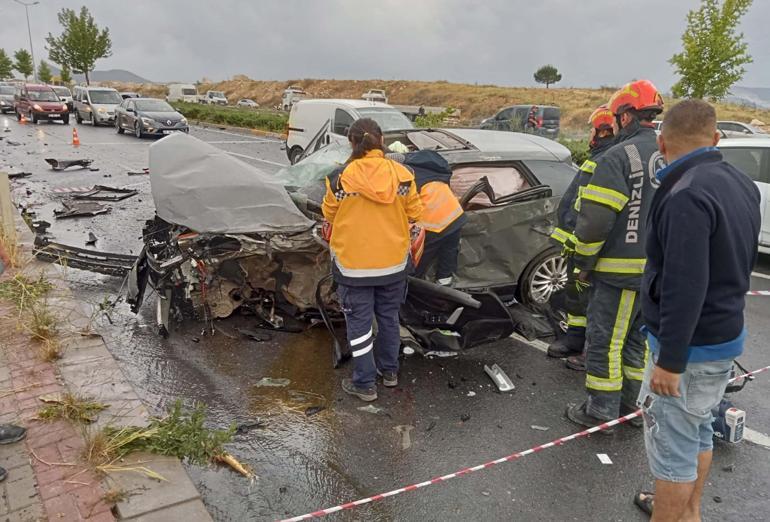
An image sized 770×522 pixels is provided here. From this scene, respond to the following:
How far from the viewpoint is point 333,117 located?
1298 cm

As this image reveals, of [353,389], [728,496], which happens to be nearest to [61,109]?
[353,389]

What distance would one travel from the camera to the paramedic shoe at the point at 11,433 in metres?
3.06

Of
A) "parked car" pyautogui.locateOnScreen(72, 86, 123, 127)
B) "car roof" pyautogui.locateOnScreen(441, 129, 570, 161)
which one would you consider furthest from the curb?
"parked car" pyautogui.locateOnScreen(72, 86, 123, 127)

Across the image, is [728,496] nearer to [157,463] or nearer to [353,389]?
[353,389]

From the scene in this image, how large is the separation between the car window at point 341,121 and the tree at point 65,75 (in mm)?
54167

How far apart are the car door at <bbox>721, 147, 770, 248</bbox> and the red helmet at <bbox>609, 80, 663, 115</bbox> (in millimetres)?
4401

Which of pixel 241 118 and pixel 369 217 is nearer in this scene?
pixel 369 217

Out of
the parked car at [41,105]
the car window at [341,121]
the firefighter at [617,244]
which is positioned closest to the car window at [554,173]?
the firefighter at [617,244]

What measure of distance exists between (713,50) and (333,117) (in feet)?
47.5

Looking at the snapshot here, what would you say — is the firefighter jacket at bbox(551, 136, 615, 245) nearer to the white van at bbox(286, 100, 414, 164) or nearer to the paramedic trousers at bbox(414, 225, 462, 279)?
the paramedic trousers at bbox(414, 225, 462, 279)

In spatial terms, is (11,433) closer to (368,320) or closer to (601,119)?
(368,320)

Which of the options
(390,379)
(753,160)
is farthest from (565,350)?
(753,160)

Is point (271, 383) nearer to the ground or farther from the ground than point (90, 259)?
nearer to the ground

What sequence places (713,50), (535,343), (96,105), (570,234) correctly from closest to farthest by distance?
(570,234), (535,343), (713,50), (96,105)
